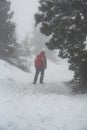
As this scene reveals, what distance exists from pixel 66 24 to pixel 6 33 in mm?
15700

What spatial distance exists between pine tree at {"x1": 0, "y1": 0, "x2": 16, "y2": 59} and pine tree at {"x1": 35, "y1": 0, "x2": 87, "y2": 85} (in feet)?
47.0

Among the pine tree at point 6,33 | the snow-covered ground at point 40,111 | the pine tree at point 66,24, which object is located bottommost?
the snow-covered ground at point 40,111

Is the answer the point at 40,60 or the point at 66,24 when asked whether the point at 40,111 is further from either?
the point at 40,60

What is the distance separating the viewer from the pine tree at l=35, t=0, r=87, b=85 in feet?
49.1

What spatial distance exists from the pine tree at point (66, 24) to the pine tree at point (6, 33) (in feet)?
47.0

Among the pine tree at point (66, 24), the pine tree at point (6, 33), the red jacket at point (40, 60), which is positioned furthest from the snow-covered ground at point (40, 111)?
the pine tree at point (6, 33)

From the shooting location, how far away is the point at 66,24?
15.2m

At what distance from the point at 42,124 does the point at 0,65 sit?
47.0 feet

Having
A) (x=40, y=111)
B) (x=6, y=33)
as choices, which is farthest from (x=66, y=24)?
(x=6, y=33)

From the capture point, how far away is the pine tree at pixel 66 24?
15.0 meters

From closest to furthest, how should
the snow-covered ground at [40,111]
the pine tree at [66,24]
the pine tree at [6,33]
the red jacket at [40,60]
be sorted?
the snow-covered ground at [40,111] < the pine tree at [66,24] < the red jacket at [40,60] < the pine tree at [6,33]

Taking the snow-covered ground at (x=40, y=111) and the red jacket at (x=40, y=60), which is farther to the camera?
the red jacket at (x=40, y=60)

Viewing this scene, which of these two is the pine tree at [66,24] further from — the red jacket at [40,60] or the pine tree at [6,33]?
the pine tree at [6,33]

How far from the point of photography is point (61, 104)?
43.3 feet
